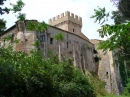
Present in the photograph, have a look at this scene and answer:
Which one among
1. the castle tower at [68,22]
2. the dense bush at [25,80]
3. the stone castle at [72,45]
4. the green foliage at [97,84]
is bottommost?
the green foliage at [97,84]

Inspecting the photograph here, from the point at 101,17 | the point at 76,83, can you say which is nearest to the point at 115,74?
the point at 76,83

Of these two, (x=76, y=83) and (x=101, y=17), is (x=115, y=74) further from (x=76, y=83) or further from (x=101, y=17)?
(x=101, y=17)

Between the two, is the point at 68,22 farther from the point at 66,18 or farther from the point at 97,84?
the point at 97,84

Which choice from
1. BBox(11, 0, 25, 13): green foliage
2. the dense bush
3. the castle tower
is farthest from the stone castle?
the dense bush

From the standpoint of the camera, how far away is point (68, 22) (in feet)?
149

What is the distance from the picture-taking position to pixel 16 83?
40.4ft

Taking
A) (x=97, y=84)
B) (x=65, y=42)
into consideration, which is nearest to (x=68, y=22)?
(x=65, y=42)

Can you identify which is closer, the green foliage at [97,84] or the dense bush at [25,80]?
the dense bush at [25,80]

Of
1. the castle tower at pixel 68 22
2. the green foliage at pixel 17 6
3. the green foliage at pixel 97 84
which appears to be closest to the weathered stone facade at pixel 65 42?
the castle tower at pixel 68 22

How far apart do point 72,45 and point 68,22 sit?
9.43 metres

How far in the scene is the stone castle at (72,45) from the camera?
32.3 meters

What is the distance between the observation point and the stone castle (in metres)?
32.3

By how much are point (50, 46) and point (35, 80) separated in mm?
20763

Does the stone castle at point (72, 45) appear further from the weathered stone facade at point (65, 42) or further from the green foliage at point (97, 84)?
the green foliage at point (97, 84)
